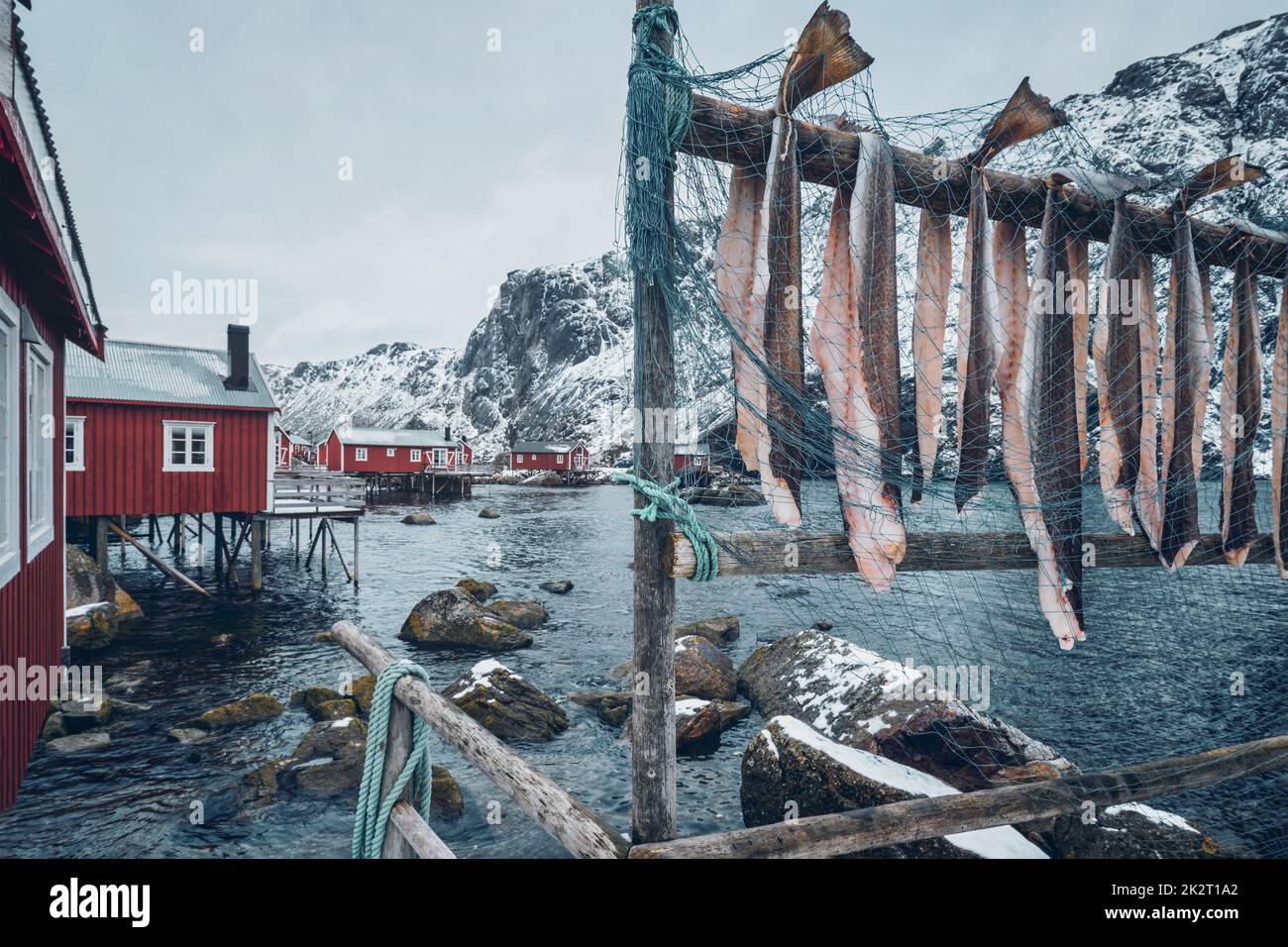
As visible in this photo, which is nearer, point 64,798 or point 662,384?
point 662,384

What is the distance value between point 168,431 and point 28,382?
14379mm

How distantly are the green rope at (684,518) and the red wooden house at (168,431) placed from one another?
65.9 feet

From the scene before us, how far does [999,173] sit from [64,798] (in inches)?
467

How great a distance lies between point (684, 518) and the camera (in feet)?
9.40

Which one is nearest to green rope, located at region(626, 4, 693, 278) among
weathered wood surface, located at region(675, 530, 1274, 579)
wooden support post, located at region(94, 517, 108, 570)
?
weathered wood surface, located at region(675, 530, 1274, 579)

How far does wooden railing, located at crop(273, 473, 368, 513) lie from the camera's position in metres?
21.7

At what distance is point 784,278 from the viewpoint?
2.99 meters

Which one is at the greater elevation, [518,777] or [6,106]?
[6,106]

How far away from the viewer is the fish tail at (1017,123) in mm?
3320

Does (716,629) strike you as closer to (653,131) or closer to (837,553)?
(837,553)

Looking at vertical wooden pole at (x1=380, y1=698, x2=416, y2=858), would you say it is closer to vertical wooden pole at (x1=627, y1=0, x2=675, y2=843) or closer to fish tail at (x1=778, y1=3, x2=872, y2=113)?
vertical wooden pole at (x1=627, y1=0, x2=675, y2=843)

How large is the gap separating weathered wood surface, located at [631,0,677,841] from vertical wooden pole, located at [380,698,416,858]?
64.8 inches

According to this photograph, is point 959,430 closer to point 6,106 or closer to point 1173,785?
point 1173,785
